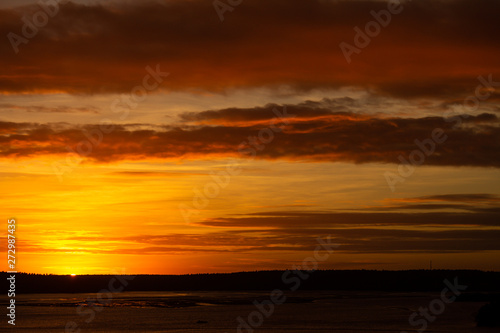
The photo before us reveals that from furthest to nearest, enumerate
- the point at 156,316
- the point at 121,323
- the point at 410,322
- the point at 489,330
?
1. the point at 156,316
2. the point at 121,323
3. the point at 410,322
4. the point at 489,330

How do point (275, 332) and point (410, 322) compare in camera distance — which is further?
point (410, 322)

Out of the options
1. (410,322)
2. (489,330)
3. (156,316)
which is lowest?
(489,330)

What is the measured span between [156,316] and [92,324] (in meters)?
11.0

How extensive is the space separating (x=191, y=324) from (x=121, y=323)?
1211 cm

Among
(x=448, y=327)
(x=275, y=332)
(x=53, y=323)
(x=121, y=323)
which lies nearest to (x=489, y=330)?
(x=448, y=327)

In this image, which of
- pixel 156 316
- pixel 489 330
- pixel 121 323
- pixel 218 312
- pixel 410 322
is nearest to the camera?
pixel 489 330

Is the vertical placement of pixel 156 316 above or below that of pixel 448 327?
above

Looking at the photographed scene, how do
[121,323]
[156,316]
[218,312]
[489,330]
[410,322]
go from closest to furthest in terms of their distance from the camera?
[489,330], [410,322], [121,323], [156,316], [218,312]

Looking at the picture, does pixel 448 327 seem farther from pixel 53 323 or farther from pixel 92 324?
pixel 53 323

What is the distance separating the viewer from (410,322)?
8231cm

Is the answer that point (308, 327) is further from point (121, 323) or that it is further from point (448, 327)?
point (121, 323)

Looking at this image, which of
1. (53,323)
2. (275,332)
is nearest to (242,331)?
(275,332)

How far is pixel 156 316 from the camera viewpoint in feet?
320

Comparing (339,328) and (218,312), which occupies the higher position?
(218,312)
